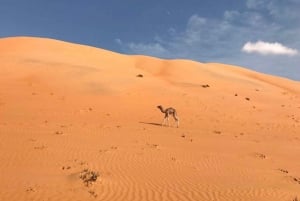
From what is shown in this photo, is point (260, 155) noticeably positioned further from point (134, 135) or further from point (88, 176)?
point (88, 176)

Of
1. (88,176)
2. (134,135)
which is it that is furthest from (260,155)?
(88,176)

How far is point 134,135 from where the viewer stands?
65.4ft

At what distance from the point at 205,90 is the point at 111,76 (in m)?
7.95

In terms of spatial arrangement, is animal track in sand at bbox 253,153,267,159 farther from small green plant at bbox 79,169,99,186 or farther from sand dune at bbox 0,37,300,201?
small green plant at bbox 79,169,99,186

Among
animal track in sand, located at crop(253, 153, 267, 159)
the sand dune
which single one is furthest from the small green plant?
animal track in sand, located at crop(253, 153, 267, 159)

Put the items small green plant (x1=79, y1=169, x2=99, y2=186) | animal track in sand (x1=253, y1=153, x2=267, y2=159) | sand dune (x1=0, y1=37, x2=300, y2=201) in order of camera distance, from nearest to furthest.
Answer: small green plant (x1=79, y1=169, x2=99, y2=186), sand dune (x1=0, y1=37, x2=300, y2=201), animal track in sand (x1=253, y1=153, x2=267, y2=159)

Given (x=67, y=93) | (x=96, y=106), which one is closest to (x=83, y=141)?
(x=96, y=106)

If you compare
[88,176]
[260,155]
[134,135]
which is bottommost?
[88,176]

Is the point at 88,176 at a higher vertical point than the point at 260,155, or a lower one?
lower

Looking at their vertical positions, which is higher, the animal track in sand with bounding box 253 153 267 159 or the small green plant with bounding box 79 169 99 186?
the animal track in sand with bounding box 253 153 267 159

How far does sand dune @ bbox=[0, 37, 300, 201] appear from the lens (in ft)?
39.2

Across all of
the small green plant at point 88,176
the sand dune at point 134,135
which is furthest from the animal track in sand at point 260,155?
the small green plant at point 88,176

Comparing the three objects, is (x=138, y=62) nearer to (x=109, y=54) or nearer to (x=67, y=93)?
(x=109, y=54)

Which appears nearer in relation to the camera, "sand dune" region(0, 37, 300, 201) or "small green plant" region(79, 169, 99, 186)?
"small green plant" region(79, 169, 99, 186)
